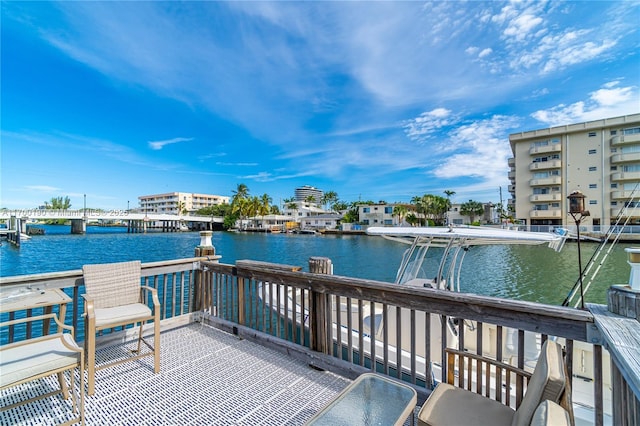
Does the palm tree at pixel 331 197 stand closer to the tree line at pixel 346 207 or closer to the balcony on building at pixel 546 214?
the tree line at pixel 346 207

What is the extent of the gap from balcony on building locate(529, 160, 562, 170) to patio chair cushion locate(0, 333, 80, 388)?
128 ft

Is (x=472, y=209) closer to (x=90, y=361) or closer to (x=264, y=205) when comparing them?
(x=264, y=205)

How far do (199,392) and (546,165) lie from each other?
38.2 m

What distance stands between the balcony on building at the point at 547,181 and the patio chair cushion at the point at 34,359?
1521 inches

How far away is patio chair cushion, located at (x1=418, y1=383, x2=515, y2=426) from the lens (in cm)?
133

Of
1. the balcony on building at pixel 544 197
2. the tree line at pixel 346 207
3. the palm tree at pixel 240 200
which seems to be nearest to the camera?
the balcony on building at pixel 544 197

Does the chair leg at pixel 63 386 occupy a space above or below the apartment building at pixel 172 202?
below

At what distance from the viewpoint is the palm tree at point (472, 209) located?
49059 mm

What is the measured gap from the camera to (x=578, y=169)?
28.3 m

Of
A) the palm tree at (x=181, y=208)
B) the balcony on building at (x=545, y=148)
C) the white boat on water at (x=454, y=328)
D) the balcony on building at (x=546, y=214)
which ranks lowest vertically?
the white boat on water at (x=454, y=328)

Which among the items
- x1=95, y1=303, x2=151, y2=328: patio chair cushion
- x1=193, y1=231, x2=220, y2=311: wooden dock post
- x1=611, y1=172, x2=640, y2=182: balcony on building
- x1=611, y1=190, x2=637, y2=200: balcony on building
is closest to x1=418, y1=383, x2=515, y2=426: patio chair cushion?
x1=95, y1=303, x2=151, y2=328: patio chair cushion

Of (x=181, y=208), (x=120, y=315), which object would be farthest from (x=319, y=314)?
(x=181, y=208)

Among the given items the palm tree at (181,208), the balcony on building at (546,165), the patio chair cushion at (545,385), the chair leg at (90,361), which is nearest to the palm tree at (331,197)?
the palm tree at (181,208)

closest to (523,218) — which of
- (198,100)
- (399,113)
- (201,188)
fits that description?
(399,113)
